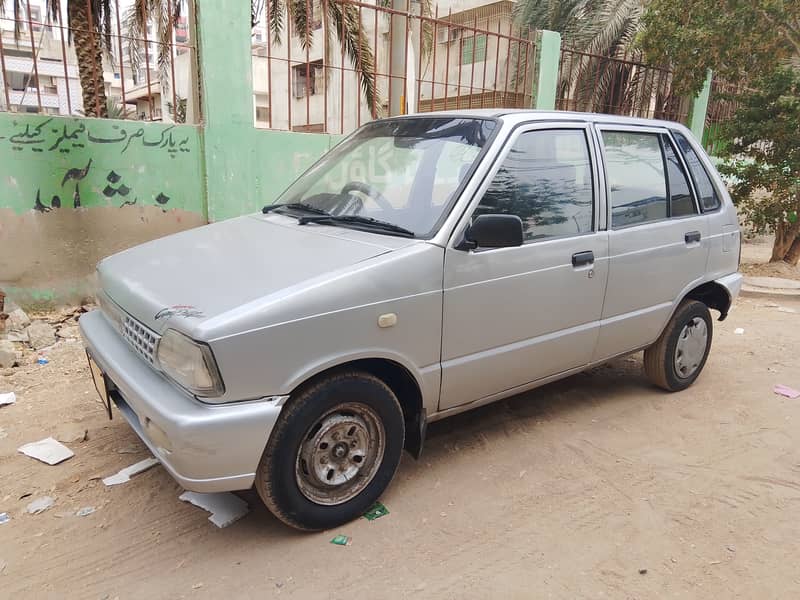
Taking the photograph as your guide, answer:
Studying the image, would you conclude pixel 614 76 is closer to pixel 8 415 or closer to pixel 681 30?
pixel 681 30

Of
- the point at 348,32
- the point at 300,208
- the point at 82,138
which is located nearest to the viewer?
the point at 300,208

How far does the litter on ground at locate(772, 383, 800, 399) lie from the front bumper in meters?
3.97

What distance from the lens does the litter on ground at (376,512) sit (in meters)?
2.83

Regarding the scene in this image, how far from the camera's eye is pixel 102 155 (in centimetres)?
572

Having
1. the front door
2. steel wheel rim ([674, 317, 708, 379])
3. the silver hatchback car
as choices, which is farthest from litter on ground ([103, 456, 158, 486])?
steel wheel rim ([674, 317, 708, 379])

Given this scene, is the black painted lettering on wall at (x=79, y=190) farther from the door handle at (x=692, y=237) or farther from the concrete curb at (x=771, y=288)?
the concrete curb at (x=771, y=288)

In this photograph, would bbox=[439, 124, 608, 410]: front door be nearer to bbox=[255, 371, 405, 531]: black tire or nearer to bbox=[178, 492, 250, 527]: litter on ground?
bbox=[255, 371, 405, 531]: black tire

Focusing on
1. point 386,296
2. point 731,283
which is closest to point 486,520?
point 386,296

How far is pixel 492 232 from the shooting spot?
2773 millimetres

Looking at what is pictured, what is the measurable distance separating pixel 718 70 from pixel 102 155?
866 centimetres

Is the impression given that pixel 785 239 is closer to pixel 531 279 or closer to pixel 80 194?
pixel 531 279

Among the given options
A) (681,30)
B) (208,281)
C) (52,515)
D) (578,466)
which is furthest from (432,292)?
(681,30)

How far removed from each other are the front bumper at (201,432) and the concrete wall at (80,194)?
3.86 metres

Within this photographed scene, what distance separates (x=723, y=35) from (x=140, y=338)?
9030 mm
